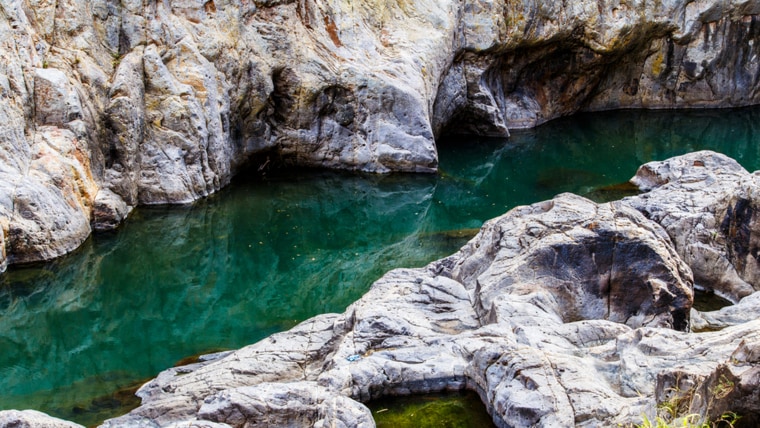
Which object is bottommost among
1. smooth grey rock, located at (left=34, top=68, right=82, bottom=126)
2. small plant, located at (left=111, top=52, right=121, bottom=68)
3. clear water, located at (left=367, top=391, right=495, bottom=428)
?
clear water, located at (left=367, top=391, right=495, bottom=428)

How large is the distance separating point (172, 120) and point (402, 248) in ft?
22.7

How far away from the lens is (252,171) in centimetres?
2294

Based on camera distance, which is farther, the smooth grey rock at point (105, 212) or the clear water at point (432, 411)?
the smooth grey rock at point (105, 212)

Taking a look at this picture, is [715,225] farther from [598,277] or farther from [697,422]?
[697,422]

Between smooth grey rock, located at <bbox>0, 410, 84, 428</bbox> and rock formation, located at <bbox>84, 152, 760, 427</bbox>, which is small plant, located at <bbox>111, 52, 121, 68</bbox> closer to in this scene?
rock formation, located at <bbox>84, 152, 760, 427</bbox>

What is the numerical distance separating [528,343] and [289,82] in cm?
1549

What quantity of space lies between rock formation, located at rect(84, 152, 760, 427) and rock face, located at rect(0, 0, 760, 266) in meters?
8.11

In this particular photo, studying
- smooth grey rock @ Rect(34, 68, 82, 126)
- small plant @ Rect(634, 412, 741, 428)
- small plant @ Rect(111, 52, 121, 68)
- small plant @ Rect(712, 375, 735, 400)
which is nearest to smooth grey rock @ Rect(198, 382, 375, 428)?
small plant @ Rect(634, 412, 741, 428)

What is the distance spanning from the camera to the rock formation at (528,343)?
23.9 feet

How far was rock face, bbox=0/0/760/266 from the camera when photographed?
1705 cm

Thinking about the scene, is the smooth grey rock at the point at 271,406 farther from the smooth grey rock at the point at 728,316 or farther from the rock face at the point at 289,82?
the rock face at the point at 289,82

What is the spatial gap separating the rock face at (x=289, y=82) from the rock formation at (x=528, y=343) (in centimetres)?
811

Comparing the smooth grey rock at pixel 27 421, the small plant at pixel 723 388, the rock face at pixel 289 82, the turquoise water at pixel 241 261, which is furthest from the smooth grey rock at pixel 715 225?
the smooth grey rock at pixel 27 421

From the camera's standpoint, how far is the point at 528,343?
28.1 ft
